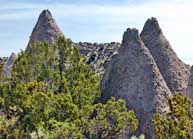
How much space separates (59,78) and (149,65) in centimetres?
462

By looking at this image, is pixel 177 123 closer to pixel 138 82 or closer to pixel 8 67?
pixel 138 82

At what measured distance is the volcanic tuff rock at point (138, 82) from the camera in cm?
2666

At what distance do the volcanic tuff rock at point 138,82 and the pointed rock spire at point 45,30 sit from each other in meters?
8.76

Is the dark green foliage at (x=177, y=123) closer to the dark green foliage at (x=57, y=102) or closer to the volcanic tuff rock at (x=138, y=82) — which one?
the dark green foliage at (x=57, y=102)

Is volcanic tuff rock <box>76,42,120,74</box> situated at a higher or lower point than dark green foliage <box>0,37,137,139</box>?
higher

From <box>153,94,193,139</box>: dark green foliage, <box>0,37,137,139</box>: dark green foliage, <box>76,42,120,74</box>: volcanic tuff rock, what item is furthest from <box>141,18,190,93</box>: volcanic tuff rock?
<box>76,42,120,74</box>: volcanic tuff rock

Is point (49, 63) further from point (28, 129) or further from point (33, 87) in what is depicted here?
point (28, 129)

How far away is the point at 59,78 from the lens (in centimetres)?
2888

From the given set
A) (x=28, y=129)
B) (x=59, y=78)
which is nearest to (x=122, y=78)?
(x=59, y=78)

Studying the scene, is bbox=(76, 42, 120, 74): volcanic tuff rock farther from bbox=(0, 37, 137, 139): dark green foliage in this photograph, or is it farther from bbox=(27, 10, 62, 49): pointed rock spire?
bbox=(0, 37, 137, 139): dark green foliage

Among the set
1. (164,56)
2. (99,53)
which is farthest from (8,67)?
(164,56)

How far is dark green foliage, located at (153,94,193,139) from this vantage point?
21.3 m

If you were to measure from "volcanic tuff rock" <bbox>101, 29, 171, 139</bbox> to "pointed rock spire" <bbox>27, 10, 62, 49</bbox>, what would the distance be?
876 centimetres

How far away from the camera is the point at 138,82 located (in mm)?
27344
